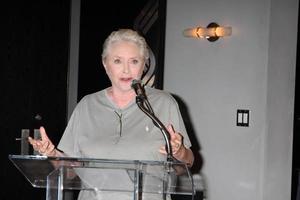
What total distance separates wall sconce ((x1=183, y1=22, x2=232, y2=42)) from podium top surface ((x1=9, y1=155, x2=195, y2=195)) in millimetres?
1974

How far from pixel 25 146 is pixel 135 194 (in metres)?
2.08

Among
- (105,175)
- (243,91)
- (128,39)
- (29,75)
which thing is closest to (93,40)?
(29,75)

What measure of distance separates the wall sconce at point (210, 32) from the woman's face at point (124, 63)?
1.58 meters

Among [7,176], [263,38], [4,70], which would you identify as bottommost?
[7,176]

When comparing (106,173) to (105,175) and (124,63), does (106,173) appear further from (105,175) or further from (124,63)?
(124,63)

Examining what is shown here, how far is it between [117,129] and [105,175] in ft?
1.14

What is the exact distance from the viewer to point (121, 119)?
1.65m

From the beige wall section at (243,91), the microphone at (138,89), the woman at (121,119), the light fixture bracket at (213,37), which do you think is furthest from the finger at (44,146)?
the light fixture bracket at (213,37)

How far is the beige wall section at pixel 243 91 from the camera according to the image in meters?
2.96

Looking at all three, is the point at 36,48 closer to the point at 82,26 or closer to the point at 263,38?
the point at 82,26

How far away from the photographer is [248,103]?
9.94 feet

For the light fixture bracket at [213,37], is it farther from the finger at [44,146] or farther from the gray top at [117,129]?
the finger at [44,146]

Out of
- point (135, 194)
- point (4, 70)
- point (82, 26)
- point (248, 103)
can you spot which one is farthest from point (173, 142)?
point (82, 26)

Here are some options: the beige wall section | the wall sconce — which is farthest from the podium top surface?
the wall sconce
